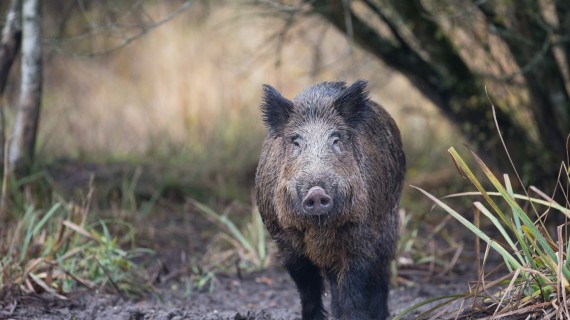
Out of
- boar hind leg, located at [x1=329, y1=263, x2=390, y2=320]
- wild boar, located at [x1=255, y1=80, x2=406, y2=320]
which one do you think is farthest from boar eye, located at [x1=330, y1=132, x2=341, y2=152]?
boar hind leg, located at [x1=329, y1=263, x2=390, y2=320]

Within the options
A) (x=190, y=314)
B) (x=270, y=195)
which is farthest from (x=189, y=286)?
(x=270, y=195)

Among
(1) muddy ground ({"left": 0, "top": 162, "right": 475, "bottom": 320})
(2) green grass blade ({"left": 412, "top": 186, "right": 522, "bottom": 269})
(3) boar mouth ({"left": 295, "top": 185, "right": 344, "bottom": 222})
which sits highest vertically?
(3) boar mouth ({"left": 295, "top": 185, "right": 344, "bottom": 222})

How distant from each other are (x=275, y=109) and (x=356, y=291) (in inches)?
38.0

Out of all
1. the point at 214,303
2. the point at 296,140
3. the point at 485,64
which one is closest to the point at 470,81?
the point at 485,64

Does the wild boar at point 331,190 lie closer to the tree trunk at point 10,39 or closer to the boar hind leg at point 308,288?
the boar hind leg at point 308,288

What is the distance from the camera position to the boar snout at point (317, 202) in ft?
12.2

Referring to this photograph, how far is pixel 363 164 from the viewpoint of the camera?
431 centimetres

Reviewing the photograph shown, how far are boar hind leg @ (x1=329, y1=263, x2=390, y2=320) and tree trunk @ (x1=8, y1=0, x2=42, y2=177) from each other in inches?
114

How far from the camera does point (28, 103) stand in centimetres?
644

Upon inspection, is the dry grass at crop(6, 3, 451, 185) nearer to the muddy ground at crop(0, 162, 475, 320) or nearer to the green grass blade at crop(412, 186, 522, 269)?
the muddy ground at crop(0, 162, 475, 320)

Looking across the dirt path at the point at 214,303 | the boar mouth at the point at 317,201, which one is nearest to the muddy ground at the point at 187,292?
the dirt path at the point at 214,303

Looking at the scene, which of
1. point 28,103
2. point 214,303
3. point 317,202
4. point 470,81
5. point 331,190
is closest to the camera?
point 317,202

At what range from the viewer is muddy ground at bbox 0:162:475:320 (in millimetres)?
4652

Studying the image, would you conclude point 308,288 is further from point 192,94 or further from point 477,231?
point 192,94
